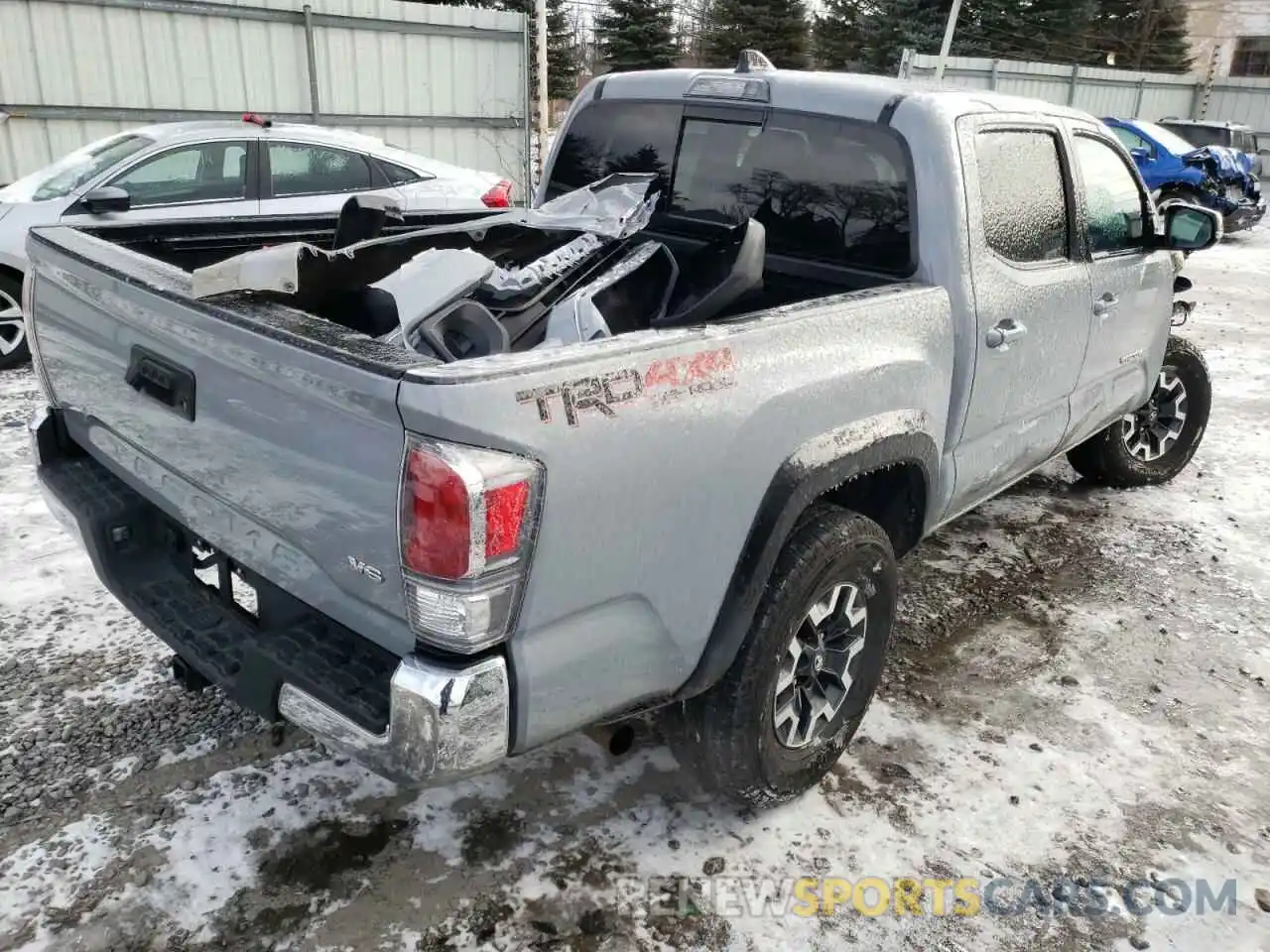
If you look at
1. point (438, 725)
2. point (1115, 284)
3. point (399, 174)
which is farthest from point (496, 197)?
point (438, 725)

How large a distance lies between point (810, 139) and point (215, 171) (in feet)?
16.6

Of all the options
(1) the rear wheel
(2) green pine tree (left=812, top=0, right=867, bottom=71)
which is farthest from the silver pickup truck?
(2) green pine tree (left=812, top=0, right=867, bottom=71)

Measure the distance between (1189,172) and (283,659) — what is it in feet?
53.8

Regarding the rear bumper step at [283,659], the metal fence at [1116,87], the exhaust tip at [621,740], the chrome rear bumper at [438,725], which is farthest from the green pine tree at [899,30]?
the chrome rear bumper at [438,725]

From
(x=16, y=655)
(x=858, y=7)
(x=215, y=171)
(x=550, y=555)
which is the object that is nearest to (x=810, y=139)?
(x=550, y=555)

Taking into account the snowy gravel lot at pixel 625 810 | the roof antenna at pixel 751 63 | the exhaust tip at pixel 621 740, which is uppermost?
the roof antenna at pixel 751 63

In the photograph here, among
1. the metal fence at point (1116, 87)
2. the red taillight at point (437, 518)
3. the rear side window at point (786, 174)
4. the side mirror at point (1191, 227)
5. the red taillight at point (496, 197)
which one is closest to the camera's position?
the red taillight at point (437, 518)

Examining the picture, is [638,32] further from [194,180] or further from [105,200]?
[105,200]

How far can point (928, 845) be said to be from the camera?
2.77 metres

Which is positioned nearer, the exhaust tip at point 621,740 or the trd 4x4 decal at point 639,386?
the trd 4x4 decal at point 639,386

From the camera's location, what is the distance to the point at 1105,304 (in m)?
3.96

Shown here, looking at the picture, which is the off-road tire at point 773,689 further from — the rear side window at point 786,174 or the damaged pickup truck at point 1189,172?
the damaged pickup truck at point 1189,172

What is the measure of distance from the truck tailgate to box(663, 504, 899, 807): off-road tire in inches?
35.8

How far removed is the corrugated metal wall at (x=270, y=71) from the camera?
962cm
